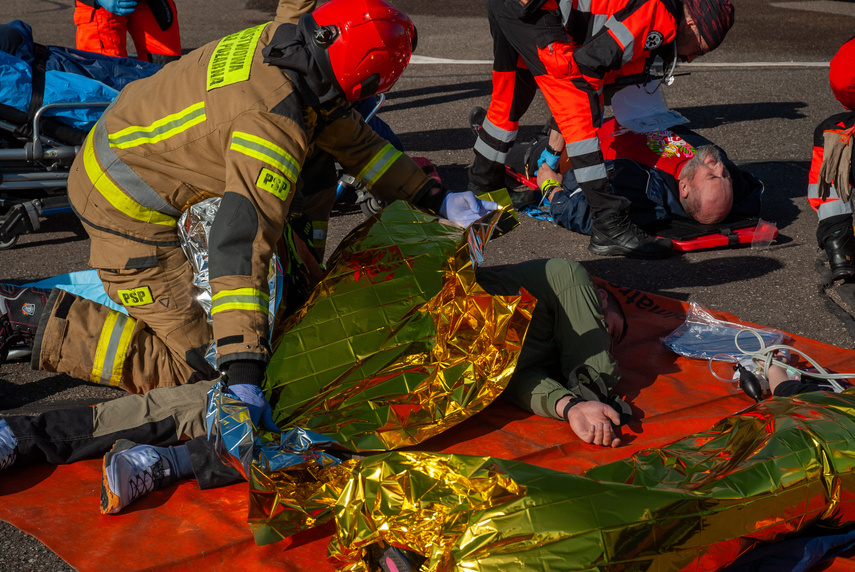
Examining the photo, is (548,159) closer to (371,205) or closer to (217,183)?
(371,205)

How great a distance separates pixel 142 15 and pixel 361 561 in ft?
13.5

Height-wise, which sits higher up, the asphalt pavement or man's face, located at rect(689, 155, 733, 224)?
man's face, located at rect(689, 155, 733, 224)

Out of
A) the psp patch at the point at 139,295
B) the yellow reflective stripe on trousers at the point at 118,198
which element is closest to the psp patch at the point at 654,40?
the yellow reflective stripe on trousers at the point at 118,198

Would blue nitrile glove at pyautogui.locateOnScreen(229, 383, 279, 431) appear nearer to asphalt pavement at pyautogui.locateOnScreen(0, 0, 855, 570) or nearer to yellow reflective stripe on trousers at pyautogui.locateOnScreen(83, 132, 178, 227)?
asphalt pavement at pyautogui.locateOnScreen(0, 0, 855, 570)

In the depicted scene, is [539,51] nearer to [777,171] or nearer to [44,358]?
[777,171]

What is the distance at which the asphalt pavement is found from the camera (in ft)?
11.7

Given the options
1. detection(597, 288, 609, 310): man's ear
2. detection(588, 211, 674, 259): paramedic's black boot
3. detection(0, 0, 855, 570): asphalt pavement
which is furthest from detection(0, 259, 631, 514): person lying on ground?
detection(588, 211, 674, 259): paramedic's black boot

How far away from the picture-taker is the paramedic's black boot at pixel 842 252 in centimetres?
383

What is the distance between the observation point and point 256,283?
7.00 feet

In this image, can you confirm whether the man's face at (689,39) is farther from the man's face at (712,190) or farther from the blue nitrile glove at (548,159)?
the blue nitrile glove at (548,159)

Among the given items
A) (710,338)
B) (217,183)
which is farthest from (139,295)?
(710,338)

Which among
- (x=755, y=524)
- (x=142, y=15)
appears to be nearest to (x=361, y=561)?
(x=755, y=524)

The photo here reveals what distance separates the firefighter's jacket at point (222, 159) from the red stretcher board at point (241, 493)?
0.50 metres

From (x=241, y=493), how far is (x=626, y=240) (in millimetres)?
2595
